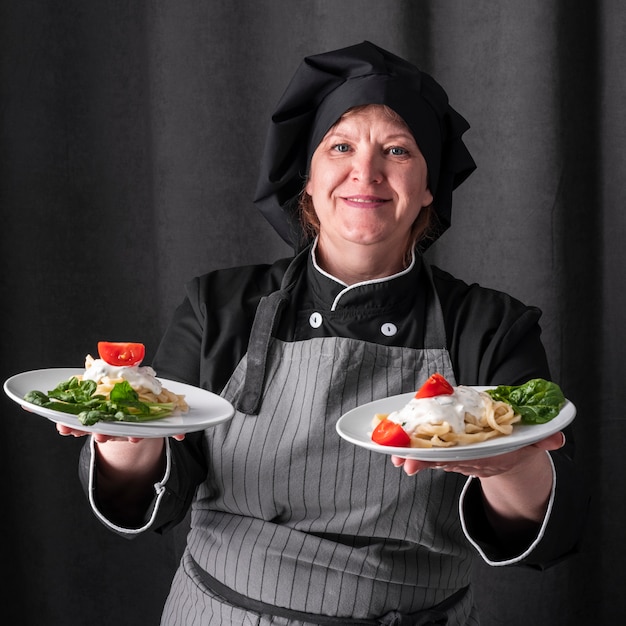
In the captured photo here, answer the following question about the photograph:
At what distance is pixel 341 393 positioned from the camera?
152 cm

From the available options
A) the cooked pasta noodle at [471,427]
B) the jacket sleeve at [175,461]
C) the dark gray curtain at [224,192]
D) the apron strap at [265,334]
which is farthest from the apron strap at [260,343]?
the dark gray curtain at [224,192]

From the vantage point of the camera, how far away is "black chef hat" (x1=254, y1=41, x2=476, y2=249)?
1.56 meters

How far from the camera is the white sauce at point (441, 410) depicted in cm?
120

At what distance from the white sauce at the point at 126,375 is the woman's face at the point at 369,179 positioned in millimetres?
418

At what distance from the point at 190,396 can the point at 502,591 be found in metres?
1.16

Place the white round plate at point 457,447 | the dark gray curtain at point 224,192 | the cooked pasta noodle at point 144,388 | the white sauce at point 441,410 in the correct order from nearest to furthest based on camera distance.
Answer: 1. the white round plate at point 457,447
2. the white sauce at point 441,410
3. the cooked pasta noodle at point 144,388
4. the dark gray curtain at point 224,192

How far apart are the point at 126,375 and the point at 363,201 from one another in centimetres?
48

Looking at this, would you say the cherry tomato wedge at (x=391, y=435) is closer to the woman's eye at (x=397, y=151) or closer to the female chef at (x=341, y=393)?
the female chef at (x=341, y=393)

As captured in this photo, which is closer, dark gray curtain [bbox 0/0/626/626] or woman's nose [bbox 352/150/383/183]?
woman's nose [bbox 352/150/383/183]

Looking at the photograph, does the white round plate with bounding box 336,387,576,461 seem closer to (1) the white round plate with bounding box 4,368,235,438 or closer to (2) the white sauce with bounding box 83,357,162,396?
(1) the white round plate with bounding box 4,368,235,438

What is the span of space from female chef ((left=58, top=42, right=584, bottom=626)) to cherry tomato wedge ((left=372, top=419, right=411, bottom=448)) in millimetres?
276

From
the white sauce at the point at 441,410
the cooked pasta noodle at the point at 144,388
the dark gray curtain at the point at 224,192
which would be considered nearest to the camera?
the white sauce at the point at 441,410

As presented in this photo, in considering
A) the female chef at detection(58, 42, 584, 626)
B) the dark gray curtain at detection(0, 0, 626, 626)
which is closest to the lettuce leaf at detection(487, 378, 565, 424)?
the female chef at detection(58, 42, 584, 626)

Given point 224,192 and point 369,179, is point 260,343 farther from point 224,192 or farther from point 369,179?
point 224,192
